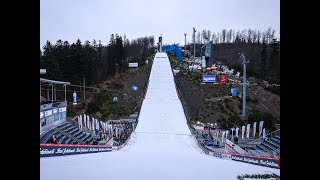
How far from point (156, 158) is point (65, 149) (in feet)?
8.19

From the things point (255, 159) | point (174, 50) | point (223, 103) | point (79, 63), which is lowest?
point (255, 159)

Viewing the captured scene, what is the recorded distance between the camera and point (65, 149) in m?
7.50

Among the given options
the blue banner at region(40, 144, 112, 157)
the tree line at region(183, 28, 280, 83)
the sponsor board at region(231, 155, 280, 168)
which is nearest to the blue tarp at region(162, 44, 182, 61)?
the tree line at region(183, 28, 280, 83)

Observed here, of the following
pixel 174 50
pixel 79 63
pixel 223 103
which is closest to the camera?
pixel 223 103

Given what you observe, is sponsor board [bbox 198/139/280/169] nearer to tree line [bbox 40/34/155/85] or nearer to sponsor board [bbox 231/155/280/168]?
sponsor board [bbox 231/155/280/168]

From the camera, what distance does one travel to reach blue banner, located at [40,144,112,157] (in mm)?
6812

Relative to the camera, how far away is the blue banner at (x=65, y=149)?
6812 mm

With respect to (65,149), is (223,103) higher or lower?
higher

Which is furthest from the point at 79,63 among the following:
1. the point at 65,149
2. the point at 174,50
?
the point at 65,149

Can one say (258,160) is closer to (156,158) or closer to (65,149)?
(156,158)

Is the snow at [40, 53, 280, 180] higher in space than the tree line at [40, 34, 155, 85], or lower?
lower

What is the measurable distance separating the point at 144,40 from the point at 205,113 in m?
48.9

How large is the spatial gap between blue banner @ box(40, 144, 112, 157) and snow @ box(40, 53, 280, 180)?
26cm
